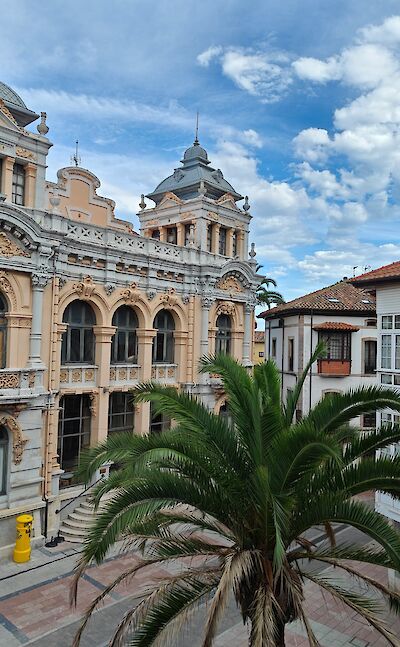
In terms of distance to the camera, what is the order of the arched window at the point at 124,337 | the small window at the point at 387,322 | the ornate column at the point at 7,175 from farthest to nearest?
the arched window at the point at 124,337 → the ornate column at the point at 7,175 → the small window at the point at 387,322

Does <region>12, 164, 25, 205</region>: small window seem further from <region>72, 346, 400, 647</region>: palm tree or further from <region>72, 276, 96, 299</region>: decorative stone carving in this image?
<region>72, 346, 400, 647</region>: palm tree

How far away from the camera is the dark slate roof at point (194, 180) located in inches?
A: 1038

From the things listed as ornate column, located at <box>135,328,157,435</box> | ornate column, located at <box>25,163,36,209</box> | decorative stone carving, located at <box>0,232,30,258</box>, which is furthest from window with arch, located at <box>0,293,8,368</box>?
ornate column, located at <box>135,328,157,435</box>

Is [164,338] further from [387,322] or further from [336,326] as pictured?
[387,322]

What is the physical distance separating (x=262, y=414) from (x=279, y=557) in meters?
2.57

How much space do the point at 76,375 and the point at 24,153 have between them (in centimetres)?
852

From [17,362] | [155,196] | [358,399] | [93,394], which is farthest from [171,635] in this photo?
[155,196]

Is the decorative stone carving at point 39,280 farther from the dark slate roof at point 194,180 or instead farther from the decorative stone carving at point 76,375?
the dark slate roof at point 194,180

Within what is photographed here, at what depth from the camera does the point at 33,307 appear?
59.0ft

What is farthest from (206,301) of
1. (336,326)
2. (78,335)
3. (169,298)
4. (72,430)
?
(336,326)

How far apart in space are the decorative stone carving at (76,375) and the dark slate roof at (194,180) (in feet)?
37.3

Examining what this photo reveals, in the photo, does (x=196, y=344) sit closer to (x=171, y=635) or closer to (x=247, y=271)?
(x=247, y=271)

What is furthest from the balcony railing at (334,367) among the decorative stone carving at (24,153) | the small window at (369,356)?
the decorative stone carving at (24,153)

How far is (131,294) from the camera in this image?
858 inches
